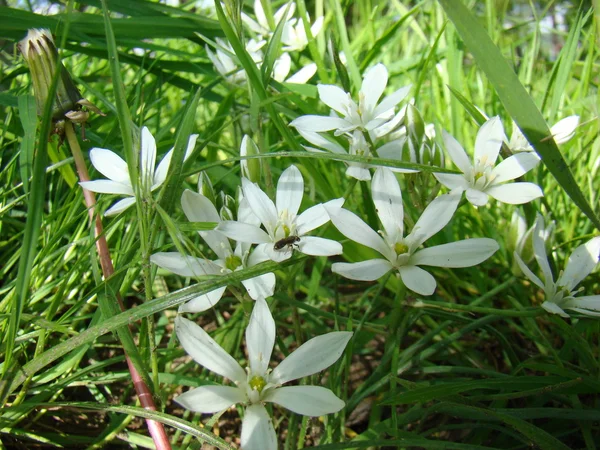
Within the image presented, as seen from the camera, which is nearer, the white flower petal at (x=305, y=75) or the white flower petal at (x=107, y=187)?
the white flower petal at (x=107, y=187)

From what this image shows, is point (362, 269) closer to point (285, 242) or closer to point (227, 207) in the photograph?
point (285, 242)

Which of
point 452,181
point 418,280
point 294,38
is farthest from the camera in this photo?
point 294,38

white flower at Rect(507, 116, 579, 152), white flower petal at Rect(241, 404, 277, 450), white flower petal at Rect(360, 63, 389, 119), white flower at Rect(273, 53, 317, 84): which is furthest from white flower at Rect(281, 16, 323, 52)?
white flower petal at Rect(241, 404, 277, 450)

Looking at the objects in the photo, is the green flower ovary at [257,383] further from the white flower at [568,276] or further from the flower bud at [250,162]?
the white flower at [568,276]

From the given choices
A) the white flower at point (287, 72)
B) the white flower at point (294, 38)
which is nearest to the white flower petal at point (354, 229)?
the white flower at point (287, 72)

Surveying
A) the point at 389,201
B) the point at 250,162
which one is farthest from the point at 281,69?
the point at 389,201

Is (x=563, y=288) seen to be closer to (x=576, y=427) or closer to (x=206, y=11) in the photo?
(x=576, y=427)

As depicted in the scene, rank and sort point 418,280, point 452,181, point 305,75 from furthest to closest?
point 305,75 < point 452,181 < point 418,280
